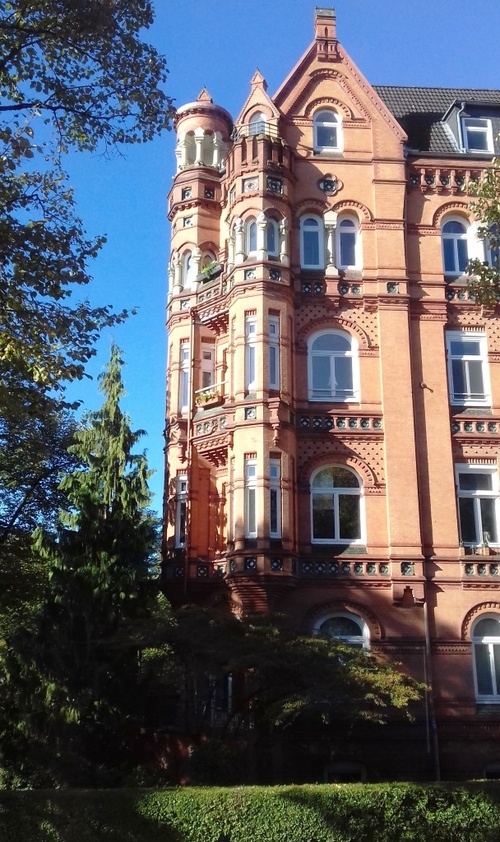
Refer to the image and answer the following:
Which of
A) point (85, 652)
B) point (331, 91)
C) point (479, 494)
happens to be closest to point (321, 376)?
point (479, 494)

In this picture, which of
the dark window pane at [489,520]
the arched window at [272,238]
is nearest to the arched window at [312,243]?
the arched window at [272,238]

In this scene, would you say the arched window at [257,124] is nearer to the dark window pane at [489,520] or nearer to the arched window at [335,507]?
the arched window at [335,507]

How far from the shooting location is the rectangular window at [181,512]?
81.2ft

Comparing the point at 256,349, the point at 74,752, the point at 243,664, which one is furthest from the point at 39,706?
the point at 256,349

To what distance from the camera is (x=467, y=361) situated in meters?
25.7

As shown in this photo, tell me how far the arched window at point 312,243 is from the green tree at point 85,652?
8.42 meters

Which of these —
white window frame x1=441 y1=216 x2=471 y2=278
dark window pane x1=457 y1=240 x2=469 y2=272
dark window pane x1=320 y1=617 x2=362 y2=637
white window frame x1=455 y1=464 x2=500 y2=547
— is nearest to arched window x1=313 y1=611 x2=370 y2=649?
dark window pane x1=320 y1=617 x2=362 y2=637

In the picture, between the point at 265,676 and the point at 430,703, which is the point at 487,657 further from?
the point at 265,676

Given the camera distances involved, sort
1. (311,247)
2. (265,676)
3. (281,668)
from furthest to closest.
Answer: (311,247) < (265,676) < (281,668)

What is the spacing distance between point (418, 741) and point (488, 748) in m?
1.90

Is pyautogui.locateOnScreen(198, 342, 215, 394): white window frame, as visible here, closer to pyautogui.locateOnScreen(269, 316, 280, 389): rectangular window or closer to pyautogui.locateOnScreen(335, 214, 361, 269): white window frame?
pyautogui.locateOnScreen(269, 316, 280, 389): rectangular window

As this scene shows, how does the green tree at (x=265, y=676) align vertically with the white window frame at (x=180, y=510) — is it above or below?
below

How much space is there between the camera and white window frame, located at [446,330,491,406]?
25.3m

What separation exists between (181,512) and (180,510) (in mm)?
72
